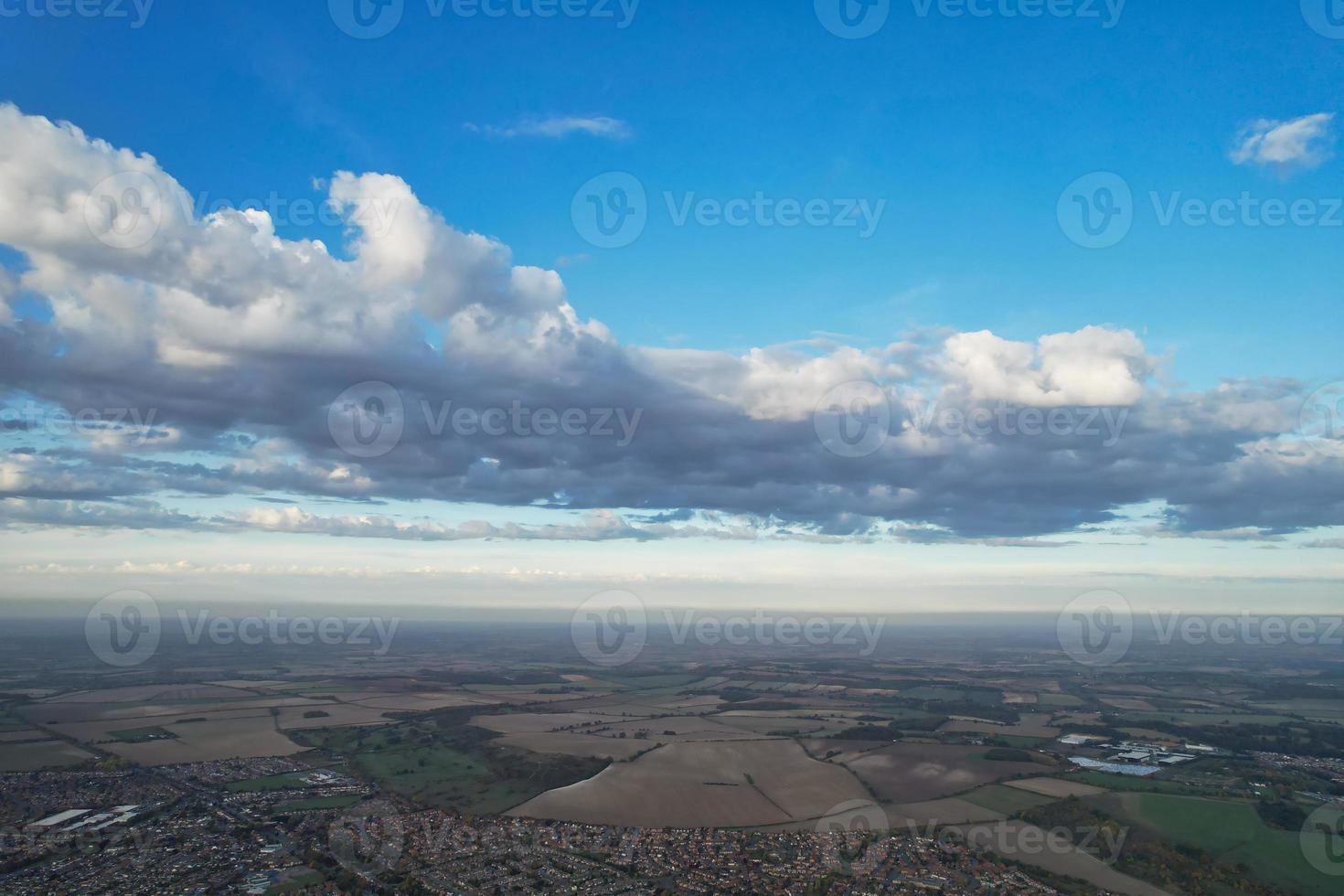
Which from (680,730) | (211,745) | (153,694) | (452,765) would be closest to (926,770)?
(680,730)

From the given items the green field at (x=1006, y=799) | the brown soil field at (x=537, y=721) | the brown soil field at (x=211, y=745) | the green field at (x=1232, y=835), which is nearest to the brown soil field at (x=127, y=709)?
the brown soil field at (x=211, y=745)

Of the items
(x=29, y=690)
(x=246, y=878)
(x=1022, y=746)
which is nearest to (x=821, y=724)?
(x=1022, y=746)

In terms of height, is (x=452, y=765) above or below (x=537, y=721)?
above

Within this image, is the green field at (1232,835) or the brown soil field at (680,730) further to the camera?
the brown soil field at (680,730)

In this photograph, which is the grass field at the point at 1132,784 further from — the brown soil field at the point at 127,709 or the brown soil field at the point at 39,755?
the brown soil field at the point at 127,709

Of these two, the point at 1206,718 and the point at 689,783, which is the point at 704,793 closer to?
the point at 689,783

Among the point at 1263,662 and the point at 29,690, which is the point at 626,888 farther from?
the point at 1263,662
